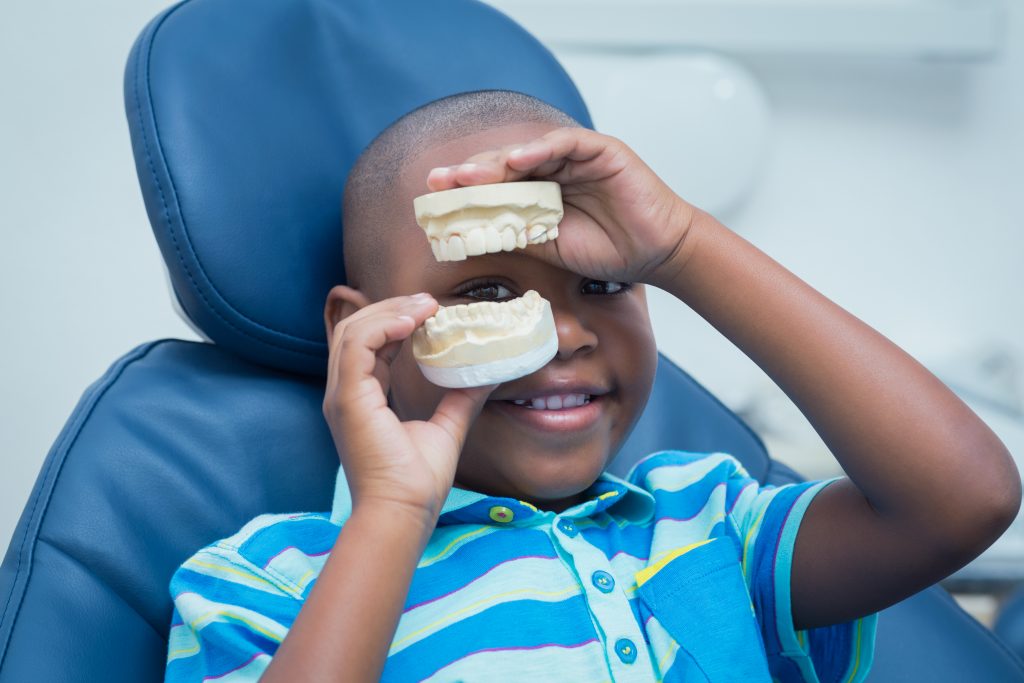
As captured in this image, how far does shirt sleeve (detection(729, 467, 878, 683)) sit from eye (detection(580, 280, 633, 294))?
0.77ft

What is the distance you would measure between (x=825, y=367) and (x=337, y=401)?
15.2 inches

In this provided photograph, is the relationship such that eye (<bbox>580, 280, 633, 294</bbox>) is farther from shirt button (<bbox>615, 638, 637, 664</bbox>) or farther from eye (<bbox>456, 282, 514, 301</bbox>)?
shirt button (<bbox>615, 638, 637, 664</bbox>)

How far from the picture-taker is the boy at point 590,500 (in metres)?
0.76

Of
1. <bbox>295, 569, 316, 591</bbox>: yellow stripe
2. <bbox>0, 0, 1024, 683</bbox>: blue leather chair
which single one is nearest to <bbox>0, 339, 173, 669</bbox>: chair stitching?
<bbox>0, 0, 1024, 683</bbox>: blue leather chair

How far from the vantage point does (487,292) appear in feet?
2.81

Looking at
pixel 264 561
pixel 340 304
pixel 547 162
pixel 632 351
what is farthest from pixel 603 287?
pixel 264 561

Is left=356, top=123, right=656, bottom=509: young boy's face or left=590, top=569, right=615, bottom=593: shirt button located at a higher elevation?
left=356, top=123, right=656, bottom=509: young boy's face

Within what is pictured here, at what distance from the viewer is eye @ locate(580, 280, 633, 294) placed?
899 millimetres

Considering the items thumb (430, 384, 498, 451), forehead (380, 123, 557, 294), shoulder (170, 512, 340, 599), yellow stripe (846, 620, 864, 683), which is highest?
forehead (380, 123, 557, 294)

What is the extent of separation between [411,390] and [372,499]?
0.19 m

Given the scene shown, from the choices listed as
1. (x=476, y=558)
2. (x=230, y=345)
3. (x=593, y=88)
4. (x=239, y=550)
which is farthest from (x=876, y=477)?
(x=593, y=88)

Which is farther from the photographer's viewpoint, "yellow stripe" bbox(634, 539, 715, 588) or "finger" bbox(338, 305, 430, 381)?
"yellow stripe" bbox(634, 539, 715, 588)

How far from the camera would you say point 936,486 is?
784 mm

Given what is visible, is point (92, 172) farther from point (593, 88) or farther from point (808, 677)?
point (808, 677)
